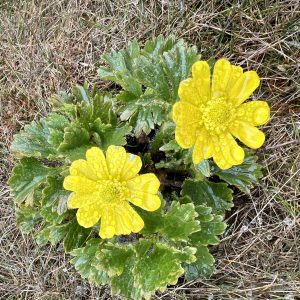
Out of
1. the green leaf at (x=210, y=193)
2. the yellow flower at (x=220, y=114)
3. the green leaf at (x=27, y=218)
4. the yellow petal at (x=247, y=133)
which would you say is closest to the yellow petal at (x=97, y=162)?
the yellow flower at (x=220, y=114)

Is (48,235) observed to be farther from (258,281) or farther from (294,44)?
(294,44)

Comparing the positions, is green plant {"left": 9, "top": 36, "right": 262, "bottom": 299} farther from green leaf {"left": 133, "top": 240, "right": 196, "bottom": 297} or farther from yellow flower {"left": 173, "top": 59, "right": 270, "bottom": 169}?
yellow flower {"left": 173, "top": 59, "right": 270, "bottom": 169}

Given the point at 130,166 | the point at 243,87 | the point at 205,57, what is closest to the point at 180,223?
the point at 130,166

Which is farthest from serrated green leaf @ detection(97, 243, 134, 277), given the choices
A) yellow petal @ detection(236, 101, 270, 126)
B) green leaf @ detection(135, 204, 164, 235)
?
yellow petal @ detection(236, 101, 270, 126)

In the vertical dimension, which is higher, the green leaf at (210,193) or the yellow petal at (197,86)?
the yellow petal at (197,86)

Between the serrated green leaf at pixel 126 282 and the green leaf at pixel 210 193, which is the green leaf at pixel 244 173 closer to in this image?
the green leaf at pixel 210 193

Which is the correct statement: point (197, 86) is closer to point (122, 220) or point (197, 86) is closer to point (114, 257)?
point (122, 220)

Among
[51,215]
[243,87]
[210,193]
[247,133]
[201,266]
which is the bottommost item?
[201,266]
